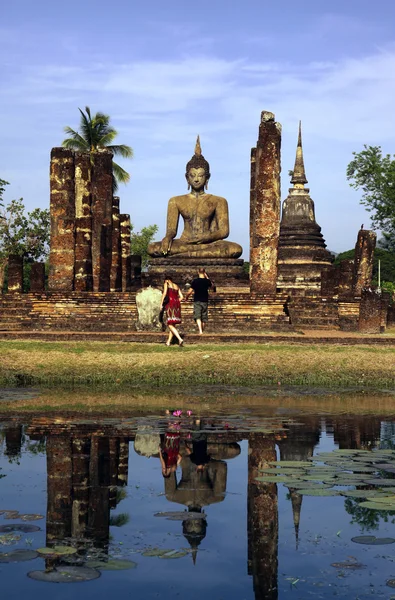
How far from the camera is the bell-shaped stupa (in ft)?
114

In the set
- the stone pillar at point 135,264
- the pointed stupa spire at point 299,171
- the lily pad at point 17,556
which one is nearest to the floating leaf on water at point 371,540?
the lily pad at point 17,556

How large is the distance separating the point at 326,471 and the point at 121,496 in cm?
158

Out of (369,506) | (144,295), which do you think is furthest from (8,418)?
(144,295)

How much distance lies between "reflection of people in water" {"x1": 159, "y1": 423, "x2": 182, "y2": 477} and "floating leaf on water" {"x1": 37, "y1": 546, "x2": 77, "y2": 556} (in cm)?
204

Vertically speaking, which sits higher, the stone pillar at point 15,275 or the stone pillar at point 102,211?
the stone pillar at point 102,211

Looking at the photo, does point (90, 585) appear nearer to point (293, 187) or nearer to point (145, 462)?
point (145, 462)

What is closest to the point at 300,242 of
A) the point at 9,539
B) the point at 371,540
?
the point at 371,540

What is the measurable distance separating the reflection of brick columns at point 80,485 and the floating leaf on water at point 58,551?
293mm

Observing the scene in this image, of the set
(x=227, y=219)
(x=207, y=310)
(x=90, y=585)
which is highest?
(x=227, y=219)

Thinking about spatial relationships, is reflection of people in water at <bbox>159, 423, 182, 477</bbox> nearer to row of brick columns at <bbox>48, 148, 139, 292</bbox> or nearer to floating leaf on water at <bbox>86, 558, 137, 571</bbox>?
floating leaf on water at <bbox>86, 558, 137, 571</bbox>

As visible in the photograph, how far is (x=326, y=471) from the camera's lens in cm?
696

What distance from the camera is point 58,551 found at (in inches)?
194

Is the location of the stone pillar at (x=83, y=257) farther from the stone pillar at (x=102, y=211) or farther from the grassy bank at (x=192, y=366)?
the grassy bank at (x=192, y=366)

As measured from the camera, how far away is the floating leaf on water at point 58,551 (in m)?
4.90
